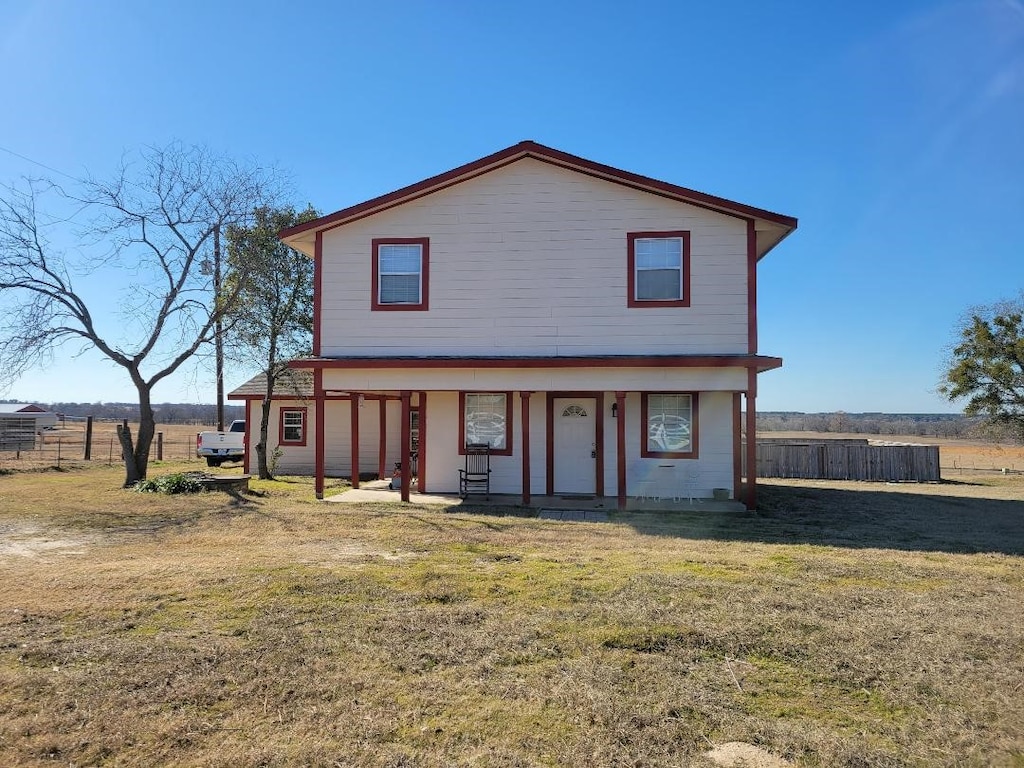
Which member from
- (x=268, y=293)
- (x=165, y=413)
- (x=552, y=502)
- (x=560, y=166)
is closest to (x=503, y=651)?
(x=552, y=502)

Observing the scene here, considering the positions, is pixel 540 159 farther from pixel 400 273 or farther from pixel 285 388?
pixel 285 388

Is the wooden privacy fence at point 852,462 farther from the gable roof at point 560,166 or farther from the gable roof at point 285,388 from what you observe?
the gable roof at point 285,388

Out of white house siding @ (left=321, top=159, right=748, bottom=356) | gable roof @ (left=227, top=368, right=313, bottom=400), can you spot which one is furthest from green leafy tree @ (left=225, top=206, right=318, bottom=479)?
white house siding @ (left=321, top=159, right=748, bottom=356)

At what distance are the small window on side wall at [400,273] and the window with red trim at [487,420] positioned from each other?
2.36 meters

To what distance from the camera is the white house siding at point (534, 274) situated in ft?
42.9

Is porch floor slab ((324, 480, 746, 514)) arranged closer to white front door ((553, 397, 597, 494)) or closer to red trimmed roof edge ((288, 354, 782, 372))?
white front door ((553, 397, 597, 494))

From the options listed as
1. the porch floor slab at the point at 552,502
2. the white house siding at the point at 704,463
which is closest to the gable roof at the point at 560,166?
the white house siding at the point at 704,463

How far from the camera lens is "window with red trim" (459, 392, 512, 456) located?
14438mm

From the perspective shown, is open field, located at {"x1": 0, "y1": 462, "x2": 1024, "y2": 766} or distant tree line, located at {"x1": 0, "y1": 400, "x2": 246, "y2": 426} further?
distant tree line, located at {"x1": 0, "y1": 400, "x2": 246, "y2": 426}

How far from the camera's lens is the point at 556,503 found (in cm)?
1321

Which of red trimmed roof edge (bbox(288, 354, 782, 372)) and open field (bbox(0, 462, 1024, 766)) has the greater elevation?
red trimmed roof edge (bbox(288, 354, 782, 372))

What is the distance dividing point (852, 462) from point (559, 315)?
51.7 ft

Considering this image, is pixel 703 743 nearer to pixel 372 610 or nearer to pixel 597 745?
pixel 597 745

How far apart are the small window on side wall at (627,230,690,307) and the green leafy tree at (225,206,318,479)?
10.3 metres
